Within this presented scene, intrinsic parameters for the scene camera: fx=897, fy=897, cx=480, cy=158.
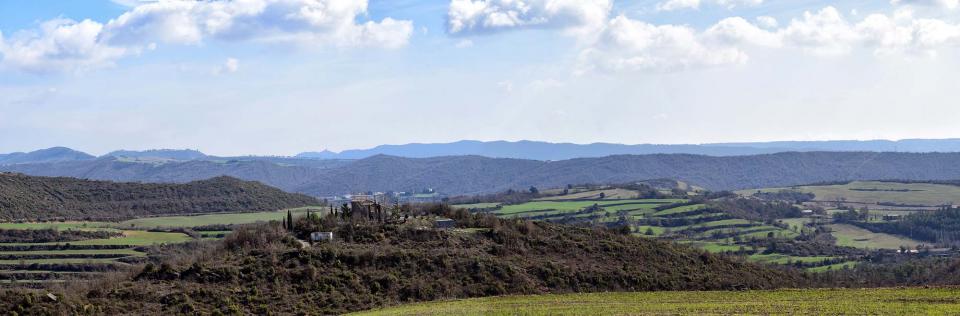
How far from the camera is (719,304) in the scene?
4500cm

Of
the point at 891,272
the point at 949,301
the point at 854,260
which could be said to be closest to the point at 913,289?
the point at 949,301

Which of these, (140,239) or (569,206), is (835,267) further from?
(140,239)

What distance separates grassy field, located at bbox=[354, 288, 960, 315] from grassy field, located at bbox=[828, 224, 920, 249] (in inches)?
3920

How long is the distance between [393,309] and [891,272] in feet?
218

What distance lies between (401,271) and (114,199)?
427ft

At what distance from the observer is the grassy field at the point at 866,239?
142000 millimetres

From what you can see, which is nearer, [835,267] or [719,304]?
[719,304]

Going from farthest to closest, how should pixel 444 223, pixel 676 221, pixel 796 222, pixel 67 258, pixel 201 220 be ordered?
pixel 796 222 < pixel 676 221 < pixel 201 220 < pixel 67 258 < pixel 444 223

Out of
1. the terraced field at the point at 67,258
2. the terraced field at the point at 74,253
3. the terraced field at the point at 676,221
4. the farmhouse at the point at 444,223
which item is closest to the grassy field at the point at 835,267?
the terraced field at the point at 676,221

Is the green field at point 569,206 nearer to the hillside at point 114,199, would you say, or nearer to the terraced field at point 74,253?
the hillside at point 114,199

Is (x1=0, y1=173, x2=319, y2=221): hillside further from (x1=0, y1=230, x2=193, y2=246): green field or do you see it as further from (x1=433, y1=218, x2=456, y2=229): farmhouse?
(x1=433, y1=218, x2=456, y2=229): farmhouse

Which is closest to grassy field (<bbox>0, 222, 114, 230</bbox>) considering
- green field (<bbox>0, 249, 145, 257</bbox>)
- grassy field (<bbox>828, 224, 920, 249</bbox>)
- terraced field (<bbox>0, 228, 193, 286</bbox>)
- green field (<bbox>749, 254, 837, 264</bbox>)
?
terraced field (<bbox>0, 228, 193, 286</bbox>)

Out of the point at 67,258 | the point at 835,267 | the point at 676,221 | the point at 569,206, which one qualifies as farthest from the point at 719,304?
the point at 569,206

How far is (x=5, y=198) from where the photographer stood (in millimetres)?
143375
